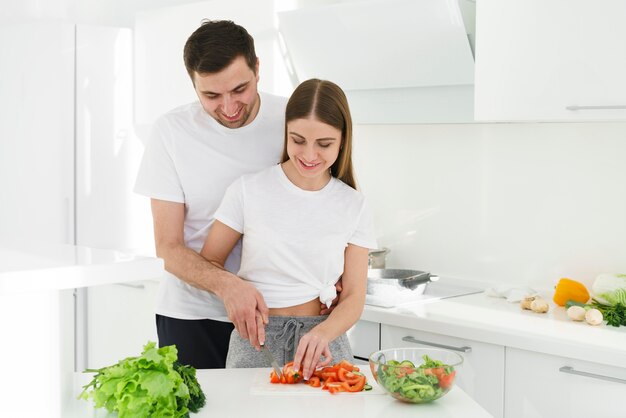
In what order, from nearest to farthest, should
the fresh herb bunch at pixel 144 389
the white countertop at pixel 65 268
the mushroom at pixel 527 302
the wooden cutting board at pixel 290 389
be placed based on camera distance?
the white countertop at pixel 65 268, the fresh herb bunch at pixel 144 389, the wooden cutting board at pixel 290 389, the mushroom at pixel 527 302

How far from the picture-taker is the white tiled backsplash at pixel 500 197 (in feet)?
9.45

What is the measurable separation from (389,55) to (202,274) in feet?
4.30

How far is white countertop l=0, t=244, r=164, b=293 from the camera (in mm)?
1279

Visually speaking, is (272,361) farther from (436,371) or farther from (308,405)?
(436,371)

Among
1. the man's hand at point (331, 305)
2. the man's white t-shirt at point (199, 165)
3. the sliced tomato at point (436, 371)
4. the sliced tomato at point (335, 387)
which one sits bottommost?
the sliced tomato at point (335, 387)

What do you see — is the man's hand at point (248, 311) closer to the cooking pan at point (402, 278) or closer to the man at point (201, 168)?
the man at point (201, 168)

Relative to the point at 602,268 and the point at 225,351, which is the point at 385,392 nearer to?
the point at 225,351

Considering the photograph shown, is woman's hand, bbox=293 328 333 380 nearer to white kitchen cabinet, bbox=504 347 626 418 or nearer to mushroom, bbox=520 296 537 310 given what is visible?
white kitchen cabinet, bbox=504 347 626 418

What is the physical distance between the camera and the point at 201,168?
226cm

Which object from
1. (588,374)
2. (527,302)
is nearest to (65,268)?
(588,374)

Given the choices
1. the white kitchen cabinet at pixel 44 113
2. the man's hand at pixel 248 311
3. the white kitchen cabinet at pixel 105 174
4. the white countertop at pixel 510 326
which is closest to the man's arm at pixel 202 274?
the man's hand at pixel 248 311

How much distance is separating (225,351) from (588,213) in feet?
4.44

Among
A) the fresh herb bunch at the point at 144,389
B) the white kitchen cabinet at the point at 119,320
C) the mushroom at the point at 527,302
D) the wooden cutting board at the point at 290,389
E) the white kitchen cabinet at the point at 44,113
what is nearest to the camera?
the fresh herb bunch at the point at 144,389

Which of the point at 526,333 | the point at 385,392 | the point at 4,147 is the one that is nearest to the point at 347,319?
the point at 385,392
